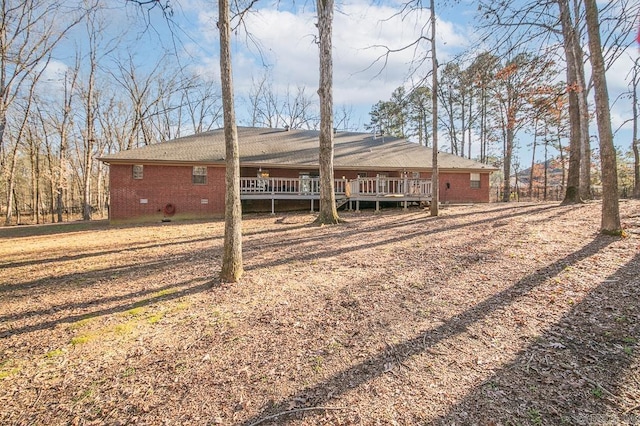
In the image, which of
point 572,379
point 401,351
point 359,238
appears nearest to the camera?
point 572,379

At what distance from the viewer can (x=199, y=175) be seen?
1554cm

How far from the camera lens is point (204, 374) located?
2779 millimetres

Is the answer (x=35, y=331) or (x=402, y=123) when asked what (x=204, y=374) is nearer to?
(x=35, y=331)

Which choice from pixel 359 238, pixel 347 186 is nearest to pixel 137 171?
pixel 347 186

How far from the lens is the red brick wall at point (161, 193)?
14.6 meters

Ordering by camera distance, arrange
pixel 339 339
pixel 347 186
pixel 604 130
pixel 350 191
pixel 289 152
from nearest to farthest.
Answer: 1. pixel 339 339
2. pixel 604 130
3. pixel 347 186
4. pixel 350 191
5. pixel 289 152

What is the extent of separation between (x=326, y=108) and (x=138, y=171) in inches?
420

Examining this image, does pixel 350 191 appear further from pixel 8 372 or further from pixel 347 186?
pixel 8 372

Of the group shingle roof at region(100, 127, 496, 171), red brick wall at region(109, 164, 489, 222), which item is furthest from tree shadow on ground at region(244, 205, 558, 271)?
red brick wall at region(109, 164, 489, 222)

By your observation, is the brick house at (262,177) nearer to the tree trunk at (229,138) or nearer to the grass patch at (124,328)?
the tree trunk at (229,138)

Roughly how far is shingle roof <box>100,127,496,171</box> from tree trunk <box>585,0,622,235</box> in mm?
11054

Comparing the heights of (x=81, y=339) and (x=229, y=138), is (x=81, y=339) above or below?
below

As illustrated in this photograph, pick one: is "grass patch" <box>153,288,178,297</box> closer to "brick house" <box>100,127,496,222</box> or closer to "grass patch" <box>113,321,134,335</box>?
"grass patch" <box>113,321,134,335</box>

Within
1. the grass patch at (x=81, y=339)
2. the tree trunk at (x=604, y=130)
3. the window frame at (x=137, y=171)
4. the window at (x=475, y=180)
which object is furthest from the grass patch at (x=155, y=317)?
the window at (x=475, y=180)
